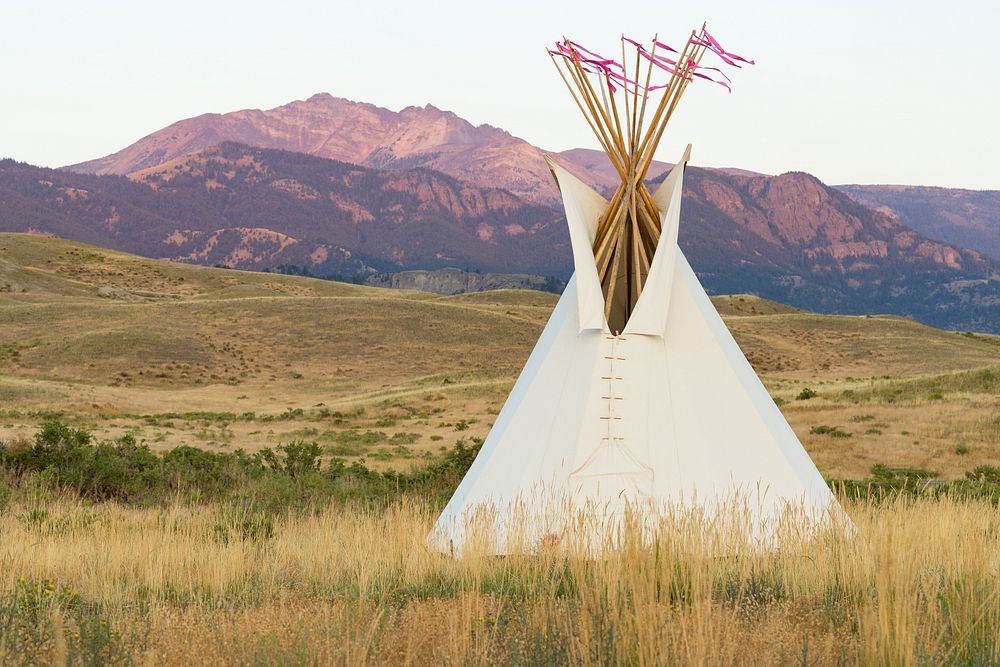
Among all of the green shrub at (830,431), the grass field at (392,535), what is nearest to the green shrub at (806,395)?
the grass field at (392,535)

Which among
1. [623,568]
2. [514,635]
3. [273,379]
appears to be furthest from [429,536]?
[273,379]

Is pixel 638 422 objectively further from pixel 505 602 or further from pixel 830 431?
pixel 830 431

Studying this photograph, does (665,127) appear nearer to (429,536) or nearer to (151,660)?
(429,536)

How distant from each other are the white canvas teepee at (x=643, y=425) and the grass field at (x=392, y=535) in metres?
1.01

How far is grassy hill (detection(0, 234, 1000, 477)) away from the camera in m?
24.9

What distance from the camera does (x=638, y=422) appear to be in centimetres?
837

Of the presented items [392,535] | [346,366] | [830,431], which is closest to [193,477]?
[392,535]

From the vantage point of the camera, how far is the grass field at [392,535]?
14.5ft

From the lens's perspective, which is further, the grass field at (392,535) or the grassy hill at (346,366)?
the grassy hill at (346,366)

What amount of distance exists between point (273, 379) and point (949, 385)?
3423cm

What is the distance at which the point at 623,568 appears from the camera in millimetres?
5543

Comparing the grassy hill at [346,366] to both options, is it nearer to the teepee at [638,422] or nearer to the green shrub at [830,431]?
the green shrub at [830,431]

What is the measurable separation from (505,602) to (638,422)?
320cm

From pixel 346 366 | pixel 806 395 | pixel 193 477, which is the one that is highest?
pixel 193 477
